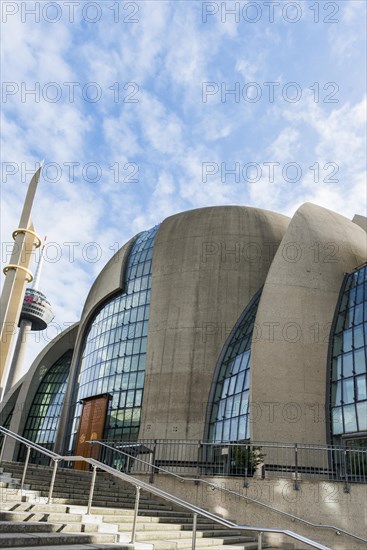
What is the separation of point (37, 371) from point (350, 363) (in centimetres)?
3091

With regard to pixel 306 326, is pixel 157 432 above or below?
below

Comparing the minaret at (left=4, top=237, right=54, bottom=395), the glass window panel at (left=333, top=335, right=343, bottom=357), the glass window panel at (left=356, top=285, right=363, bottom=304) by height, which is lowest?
the glass window panel at (left=333, top=335, right=343, bottom=357)

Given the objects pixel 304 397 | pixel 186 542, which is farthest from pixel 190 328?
pixel 186 542

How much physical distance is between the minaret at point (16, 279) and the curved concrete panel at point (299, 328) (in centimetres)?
1009

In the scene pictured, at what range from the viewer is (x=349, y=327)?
19688 millimetres

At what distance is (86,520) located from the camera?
29.1ft

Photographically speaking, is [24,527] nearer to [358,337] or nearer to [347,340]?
[358,337]

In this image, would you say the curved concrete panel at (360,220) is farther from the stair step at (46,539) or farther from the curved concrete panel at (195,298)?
the stair step at (46,539)

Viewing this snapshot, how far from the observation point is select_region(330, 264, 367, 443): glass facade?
57.1 feet

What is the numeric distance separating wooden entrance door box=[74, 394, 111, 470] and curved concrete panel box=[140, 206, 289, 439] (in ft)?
12.5

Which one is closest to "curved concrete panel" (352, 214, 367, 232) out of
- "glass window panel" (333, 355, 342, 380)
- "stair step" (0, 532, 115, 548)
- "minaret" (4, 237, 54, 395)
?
"glass window panel" (333, 355, 342, 380)

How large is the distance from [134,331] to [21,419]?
19.0 m

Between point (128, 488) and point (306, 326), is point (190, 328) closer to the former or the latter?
point (306, 326)

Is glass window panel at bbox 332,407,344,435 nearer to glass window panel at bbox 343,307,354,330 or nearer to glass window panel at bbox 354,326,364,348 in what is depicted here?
glass window panel at bbox 354,326,364,348
